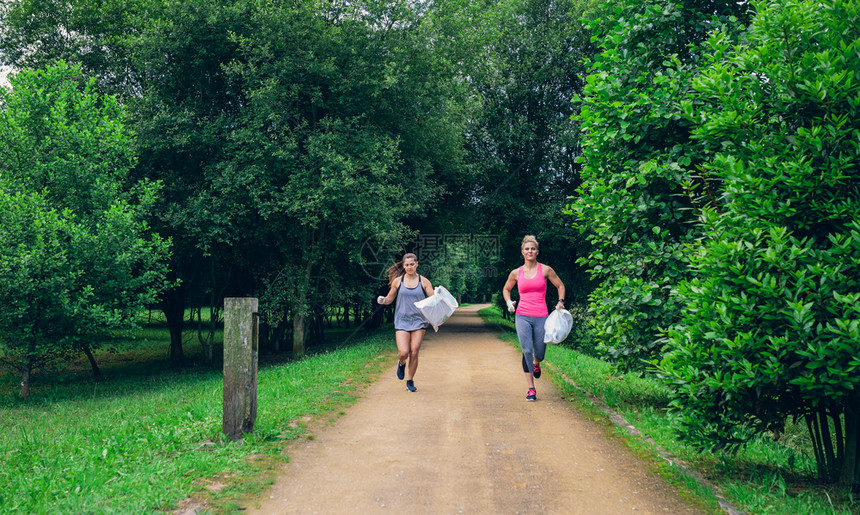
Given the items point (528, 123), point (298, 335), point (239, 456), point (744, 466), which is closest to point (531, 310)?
point (744, 466)

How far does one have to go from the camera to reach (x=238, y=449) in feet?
17.7

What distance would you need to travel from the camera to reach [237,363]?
574 centimetres

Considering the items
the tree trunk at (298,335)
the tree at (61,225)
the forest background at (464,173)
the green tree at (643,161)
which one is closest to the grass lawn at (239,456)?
the forest background at (464,173)

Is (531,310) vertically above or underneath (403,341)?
above

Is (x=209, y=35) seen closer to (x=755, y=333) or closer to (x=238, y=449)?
(x=238, y=449)

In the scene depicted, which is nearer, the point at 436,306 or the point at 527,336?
the point at 527,336

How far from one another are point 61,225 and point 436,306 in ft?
32.1

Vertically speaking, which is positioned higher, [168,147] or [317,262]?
[168,147]

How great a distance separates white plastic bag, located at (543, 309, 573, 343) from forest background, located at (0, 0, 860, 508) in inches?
16.6

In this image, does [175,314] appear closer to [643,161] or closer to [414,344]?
[414,344]

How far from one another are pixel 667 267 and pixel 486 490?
389cm

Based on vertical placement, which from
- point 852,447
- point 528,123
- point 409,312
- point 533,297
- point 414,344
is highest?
point 528,123

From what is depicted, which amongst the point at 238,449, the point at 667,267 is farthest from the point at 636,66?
the point at 238,449

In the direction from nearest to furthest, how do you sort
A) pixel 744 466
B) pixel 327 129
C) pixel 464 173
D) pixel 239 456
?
pixel 744 466, pixel 239 456, pixel 327 129, pixel 464 173
